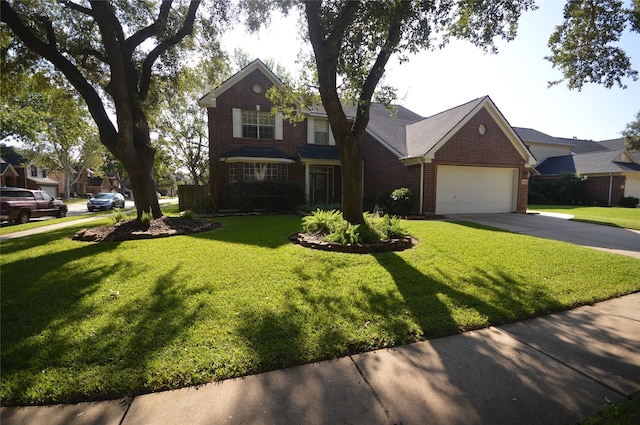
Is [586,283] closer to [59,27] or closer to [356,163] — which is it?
[356,163]

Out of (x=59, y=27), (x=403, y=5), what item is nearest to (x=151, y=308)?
(x=403, y=5)

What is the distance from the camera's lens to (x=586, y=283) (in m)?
4.58

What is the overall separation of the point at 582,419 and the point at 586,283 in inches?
143

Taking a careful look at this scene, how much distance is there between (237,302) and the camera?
3686mm

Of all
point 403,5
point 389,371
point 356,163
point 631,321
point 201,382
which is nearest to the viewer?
point 201,382

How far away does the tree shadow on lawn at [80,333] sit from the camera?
2258mm

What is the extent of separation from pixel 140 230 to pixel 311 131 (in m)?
11.7

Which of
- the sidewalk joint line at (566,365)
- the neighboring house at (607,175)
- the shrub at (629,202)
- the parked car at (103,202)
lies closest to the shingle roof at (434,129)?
the sidewalk joint line at (566,365)

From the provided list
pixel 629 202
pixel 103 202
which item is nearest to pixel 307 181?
pixel 103 202

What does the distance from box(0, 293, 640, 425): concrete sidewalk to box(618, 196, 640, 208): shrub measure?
89.4 ft

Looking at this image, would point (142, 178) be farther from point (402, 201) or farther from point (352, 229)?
point (402, 201)

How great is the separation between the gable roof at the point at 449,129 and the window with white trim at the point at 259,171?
288 inches

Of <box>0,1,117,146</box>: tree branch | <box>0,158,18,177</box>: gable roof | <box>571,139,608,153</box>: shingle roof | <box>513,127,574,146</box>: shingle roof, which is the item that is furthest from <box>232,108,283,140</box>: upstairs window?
<box>571,139,608,153</box>: shingle roof

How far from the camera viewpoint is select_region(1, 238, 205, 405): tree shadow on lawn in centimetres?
226
